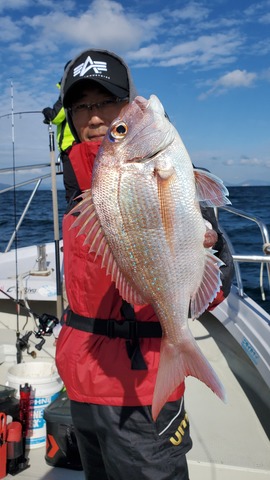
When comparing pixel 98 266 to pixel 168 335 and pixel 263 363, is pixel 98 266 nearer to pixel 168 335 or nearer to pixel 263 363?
pixel 168 335

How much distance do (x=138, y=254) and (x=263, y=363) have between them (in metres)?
2.35

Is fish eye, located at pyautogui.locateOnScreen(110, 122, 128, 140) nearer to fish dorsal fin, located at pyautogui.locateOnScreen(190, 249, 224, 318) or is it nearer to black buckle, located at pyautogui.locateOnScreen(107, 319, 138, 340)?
fish dorsal fin, located at pyautogui.locateOnScreen(190, 249, 224, 318)

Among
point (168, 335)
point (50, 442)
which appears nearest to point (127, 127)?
point (168, 335)

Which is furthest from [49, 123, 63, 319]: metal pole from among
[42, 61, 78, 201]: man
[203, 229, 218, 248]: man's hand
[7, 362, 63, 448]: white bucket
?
[203, 229, 218, 248]: man's hand

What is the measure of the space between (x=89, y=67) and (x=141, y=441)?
5.46ft

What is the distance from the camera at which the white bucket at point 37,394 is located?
3254 mm

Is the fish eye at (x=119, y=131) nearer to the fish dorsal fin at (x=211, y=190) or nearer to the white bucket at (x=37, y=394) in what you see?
the fish dorsal fin at (x=211, y=190)

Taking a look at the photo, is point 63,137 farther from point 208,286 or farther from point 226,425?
point 226,425

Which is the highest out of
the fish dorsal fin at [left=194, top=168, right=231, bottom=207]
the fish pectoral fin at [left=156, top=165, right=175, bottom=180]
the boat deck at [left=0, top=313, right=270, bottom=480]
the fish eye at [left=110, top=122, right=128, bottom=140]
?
the fish eye at [left=110, top=122, right=128, bottom=140]

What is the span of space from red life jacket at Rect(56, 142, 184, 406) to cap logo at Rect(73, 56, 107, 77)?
0.35m

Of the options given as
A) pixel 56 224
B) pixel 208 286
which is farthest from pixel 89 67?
pixel 56 224

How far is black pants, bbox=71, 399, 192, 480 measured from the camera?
1726mm

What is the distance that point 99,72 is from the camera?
6.62ft

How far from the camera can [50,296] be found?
5066mm
